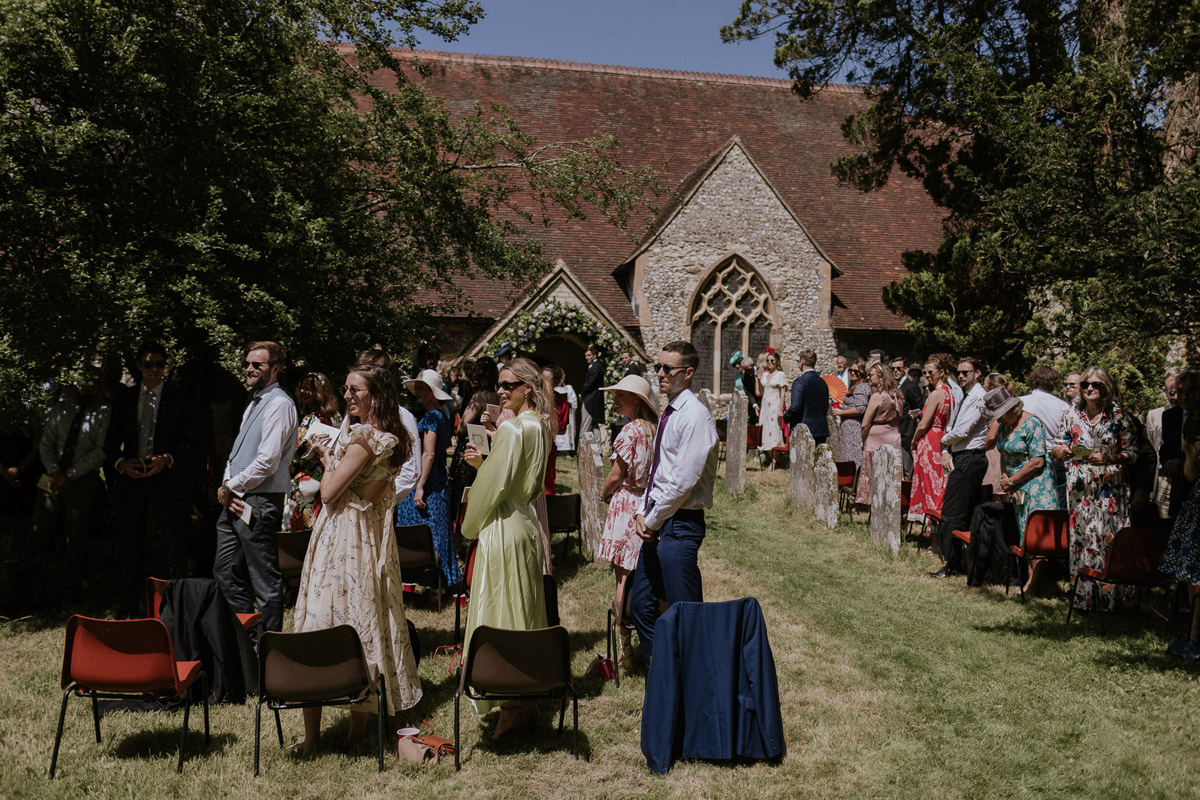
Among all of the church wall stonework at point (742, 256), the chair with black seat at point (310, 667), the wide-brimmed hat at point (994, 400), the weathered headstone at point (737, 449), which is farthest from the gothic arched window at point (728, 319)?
the chair with black seat at point (310, 667)

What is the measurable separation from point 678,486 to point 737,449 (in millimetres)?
9060

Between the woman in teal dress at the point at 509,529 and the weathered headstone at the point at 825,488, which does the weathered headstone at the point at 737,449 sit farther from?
the woman in teal dress at the point at 509,529

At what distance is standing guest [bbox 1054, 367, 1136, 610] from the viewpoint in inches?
297

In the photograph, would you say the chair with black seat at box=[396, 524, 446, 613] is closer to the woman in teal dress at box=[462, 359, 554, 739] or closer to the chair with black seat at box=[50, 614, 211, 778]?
the woman in teal dress at box=[462, 359, 554, 739]

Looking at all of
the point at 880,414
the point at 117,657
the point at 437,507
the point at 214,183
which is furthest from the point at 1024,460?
the point at 214,183

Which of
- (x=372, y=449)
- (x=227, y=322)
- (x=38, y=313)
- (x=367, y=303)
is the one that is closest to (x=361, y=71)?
(x=367, y=303)

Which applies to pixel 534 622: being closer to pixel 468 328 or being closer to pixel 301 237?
pixel 301 237

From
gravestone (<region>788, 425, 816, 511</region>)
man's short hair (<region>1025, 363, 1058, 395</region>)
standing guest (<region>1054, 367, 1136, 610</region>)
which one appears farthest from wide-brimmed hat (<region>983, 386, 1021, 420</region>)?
gravestone (<region>788, 425, 816, 511</region>)

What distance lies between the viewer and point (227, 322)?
28.5ft

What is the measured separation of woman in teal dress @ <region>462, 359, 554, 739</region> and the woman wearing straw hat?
36.5 inches

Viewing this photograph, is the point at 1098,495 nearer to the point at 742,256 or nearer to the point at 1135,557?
the point at 1135,557

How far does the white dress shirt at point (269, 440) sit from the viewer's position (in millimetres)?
5895

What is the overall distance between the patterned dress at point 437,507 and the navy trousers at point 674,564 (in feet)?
9.34

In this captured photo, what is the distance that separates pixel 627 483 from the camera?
645cm
